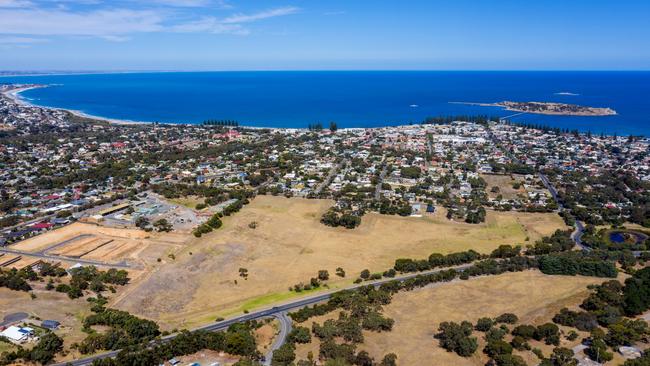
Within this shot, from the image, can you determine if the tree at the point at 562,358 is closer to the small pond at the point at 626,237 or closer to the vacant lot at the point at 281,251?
the vacant lot at the point at 281,251

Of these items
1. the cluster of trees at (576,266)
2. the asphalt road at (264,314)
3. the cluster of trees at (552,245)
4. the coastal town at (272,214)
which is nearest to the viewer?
the asphalt road at (264,314)

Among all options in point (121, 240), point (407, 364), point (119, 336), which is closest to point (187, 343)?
point (119, 336)

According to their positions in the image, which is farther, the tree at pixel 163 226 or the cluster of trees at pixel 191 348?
the tree at pixel 163 226

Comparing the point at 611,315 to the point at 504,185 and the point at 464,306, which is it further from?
the point at 504,185

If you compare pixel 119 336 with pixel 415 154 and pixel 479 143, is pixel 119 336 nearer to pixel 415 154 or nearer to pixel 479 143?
pixel 415 154

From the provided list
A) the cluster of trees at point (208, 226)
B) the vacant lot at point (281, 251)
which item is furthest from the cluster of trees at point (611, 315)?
the cluster of trees at point (208, 226)

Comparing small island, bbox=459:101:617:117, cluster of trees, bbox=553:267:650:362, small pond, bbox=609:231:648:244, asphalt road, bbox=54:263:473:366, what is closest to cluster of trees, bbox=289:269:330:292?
asphalt road, bbox=54:263:473:366
